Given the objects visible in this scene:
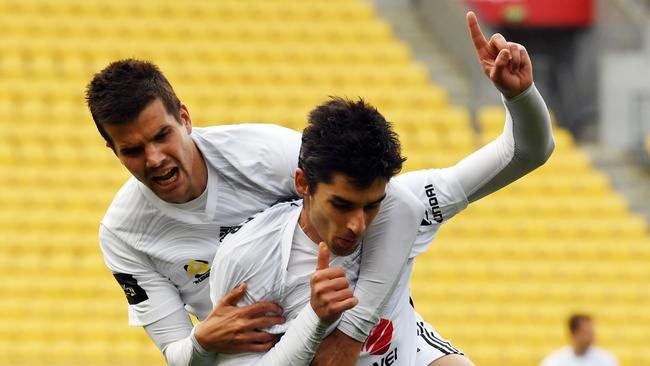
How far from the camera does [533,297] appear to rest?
39.2 ft

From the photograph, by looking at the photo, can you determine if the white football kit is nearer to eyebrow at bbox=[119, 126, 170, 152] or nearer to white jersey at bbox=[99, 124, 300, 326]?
white jersey at bbox=[99, 124, 300, 326]

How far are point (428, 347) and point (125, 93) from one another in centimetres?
129

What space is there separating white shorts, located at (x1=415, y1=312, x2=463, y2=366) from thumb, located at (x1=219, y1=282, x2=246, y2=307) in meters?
0.70

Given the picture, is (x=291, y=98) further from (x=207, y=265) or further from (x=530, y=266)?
(x=207, y=265)

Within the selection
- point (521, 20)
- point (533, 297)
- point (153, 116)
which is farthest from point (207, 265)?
point (521, 20)

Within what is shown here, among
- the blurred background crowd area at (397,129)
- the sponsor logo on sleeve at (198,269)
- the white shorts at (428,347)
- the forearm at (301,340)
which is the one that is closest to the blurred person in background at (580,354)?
the blurred background crowd area at (397,129)

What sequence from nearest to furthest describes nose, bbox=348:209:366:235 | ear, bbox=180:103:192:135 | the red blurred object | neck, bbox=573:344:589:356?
nose, bbox=348:209:366:235 → ear, bbox=180:103:192:135 → neck, bbox=573:344:589:356 → the red blurred object

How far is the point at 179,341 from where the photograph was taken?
4.50 metres

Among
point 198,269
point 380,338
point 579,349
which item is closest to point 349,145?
point 380,338

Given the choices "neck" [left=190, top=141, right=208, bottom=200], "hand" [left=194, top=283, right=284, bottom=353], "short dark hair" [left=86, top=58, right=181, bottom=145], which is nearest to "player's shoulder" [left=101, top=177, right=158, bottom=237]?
"neck" [left=190, top=141, right=208, bottom=200]

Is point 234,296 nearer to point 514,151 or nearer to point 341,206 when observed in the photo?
point 341,206

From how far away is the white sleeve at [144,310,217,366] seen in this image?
4250mm

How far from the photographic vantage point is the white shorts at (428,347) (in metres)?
4.45

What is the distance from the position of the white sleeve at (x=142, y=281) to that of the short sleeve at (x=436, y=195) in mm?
893
